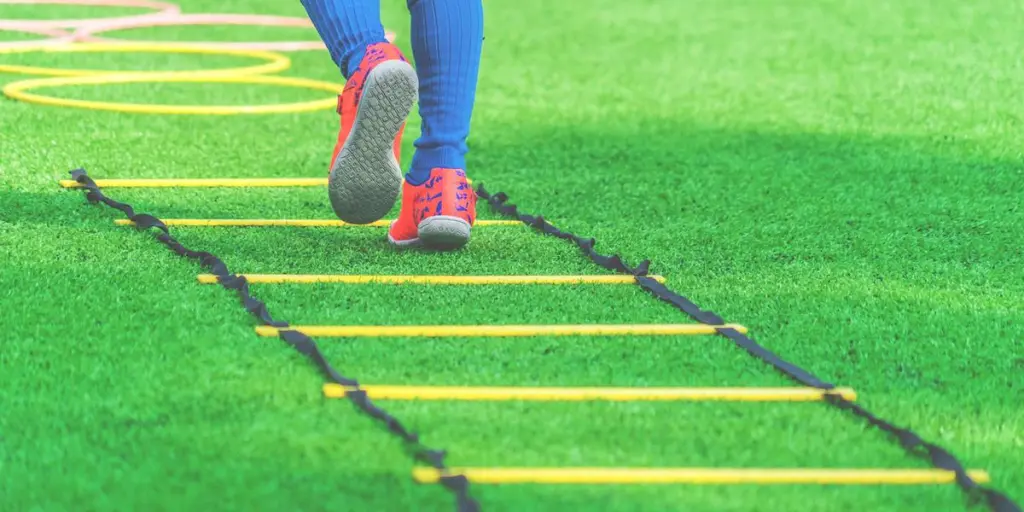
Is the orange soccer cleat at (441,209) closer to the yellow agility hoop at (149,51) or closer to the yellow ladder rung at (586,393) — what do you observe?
the yellow ladder rung at (586,393)

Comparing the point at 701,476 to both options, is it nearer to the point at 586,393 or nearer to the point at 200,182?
the point at 586,393

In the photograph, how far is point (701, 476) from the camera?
2000mm

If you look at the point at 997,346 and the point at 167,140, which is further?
the point at 167,140

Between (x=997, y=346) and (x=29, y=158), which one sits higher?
(x=997, y=346)

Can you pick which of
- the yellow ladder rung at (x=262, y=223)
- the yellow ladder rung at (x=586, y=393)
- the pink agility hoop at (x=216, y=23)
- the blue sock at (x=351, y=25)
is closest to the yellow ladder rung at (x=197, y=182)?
the yellow ladder rung at (x=262, y=223)

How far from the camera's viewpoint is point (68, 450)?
6.73 feet

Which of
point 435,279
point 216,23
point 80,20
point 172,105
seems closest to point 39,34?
point 80,20

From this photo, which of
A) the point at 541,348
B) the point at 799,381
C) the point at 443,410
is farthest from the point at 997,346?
the point at 443,410

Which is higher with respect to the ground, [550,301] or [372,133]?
[372,133]

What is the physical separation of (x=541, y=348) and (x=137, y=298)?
0.75m

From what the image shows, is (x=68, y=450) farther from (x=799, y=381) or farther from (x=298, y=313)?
(x=799, y=381)

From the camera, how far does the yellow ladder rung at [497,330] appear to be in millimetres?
2648

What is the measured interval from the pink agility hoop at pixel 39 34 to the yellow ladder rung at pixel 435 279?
4.26m

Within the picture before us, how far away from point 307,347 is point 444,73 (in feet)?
3.41
